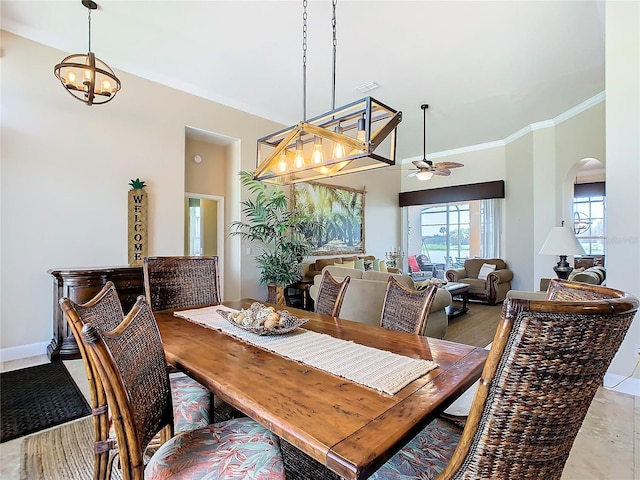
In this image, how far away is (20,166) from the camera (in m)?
3.33

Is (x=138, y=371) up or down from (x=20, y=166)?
down

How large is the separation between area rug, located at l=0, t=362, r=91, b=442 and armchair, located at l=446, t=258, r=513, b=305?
6.11 metres

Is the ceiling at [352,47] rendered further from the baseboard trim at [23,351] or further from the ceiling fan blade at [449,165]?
the baseboard trim at [23,351]

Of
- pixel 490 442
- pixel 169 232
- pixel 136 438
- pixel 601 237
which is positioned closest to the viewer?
pixel 490 442

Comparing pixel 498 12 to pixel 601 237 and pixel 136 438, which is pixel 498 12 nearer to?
pixel 136 438

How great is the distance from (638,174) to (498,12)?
1.90 meters

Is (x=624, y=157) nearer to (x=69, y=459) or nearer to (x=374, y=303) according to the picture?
(x=374, y=303)

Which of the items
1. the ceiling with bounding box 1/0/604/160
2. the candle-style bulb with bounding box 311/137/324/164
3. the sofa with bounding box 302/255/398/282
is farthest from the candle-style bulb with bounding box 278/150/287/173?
the sofa with bounding box 302/255/398/282

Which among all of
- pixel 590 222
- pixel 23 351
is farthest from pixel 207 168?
pixel 590 222

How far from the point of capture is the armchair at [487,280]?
6.06 meters

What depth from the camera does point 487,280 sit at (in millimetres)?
6137

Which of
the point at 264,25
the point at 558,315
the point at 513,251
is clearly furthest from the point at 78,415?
A: the point at 513,251

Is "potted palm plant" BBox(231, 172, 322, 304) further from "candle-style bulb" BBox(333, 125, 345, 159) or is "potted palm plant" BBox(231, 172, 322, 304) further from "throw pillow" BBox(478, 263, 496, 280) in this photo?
"throw pillow" BBox(478, 263, 496, 280)

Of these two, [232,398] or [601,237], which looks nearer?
[232,398]
